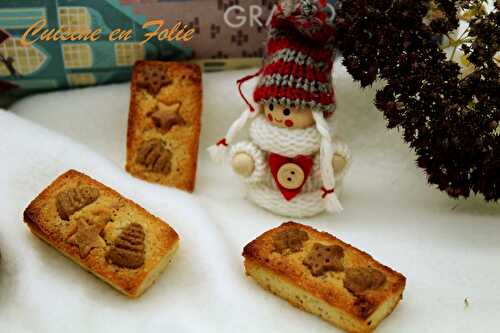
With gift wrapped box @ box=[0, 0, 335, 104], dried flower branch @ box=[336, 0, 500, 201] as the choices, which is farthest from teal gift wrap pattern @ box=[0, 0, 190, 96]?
dried flower branch @ box=[336, 0, 500, 201]

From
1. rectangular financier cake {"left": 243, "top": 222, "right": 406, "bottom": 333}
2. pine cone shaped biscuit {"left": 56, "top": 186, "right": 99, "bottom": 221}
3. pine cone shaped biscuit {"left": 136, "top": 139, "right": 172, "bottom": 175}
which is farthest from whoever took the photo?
pine cone shaped biscuit {"left": 136, "top": 139, "right": 172, "bottom": 175}

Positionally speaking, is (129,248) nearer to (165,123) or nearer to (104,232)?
(104,232)

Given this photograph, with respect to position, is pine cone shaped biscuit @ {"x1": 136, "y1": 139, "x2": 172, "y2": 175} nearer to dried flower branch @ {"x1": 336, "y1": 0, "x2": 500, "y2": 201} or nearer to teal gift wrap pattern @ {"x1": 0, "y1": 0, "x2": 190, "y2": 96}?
teal gift wrap pattern @ {"x1": 0, "y1": 0, "x2": 190, "y2": 96}

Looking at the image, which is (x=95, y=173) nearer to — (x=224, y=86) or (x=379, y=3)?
(x=224, y=86)

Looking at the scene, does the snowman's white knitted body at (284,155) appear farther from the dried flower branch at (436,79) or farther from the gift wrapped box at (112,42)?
the gift wrapped box at (112,42)

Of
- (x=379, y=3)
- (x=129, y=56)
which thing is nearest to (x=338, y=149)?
(x=379, y=3)

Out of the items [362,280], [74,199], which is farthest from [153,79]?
[362,280]
